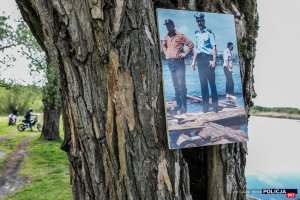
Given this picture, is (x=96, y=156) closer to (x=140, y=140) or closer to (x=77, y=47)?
(x=140, y=140)

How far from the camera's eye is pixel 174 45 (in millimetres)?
1381

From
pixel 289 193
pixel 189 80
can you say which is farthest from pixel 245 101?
pixel 289 193

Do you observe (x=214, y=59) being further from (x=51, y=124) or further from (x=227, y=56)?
(x=51, y=124)

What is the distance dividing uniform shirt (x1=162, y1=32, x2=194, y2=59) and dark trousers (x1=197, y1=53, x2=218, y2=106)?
75 millimetres

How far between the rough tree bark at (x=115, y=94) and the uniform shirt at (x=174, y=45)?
4 cm

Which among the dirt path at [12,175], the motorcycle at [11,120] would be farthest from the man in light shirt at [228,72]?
the motorcycle at [11,120]

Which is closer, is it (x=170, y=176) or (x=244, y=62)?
(x=170, y=176)

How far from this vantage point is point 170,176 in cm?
137

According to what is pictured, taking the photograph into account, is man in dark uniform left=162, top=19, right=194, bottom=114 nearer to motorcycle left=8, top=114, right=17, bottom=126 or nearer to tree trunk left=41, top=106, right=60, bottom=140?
tree trunk left=41, top=106, right=60, bottom=140

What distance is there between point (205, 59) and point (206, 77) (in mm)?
73

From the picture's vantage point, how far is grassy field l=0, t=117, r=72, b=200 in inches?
256

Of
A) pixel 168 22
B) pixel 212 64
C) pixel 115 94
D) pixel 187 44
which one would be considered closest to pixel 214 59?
pixel 212 64

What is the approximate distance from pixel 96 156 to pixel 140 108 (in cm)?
26

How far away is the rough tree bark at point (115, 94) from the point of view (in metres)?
1.32
